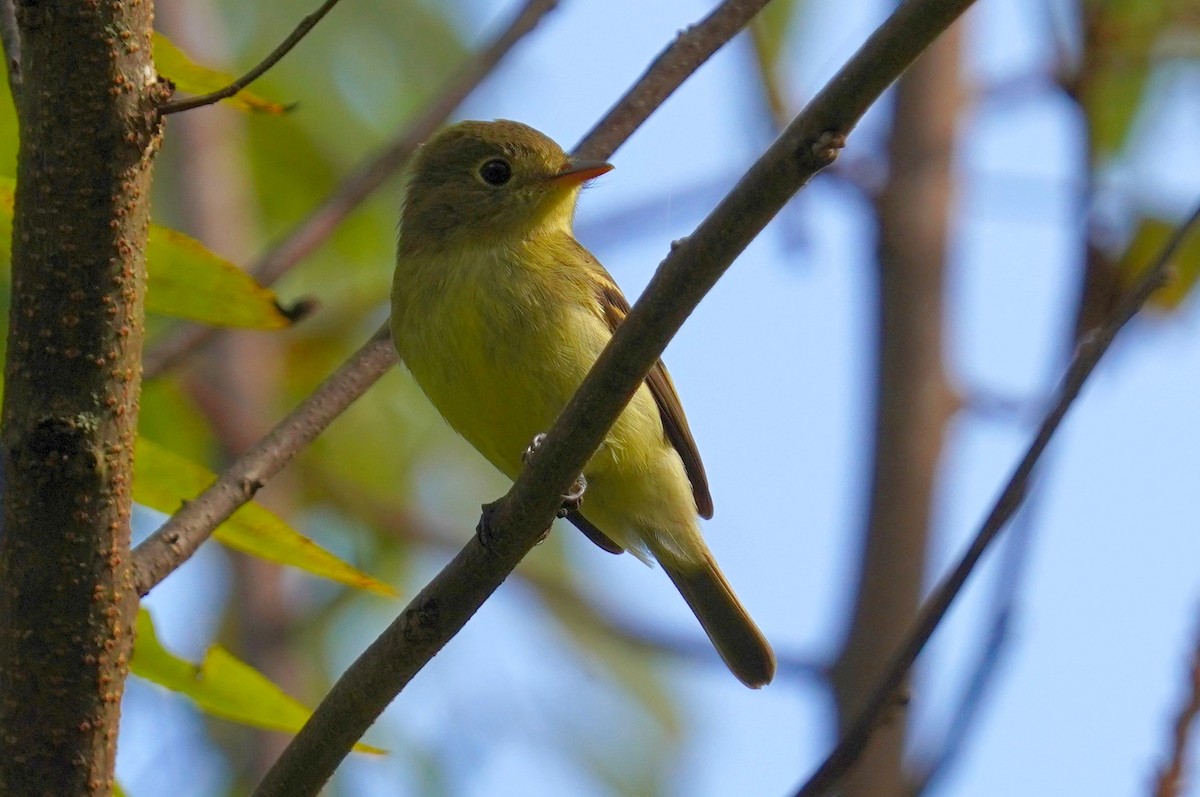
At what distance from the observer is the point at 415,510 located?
7355 millimetres

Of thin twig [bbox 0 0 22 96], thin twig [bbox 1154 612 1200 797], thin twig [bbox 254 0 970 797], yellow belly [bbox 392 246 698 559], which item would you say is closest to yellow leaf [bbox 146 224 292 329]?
thin twig [bbox 0 0 22 96]

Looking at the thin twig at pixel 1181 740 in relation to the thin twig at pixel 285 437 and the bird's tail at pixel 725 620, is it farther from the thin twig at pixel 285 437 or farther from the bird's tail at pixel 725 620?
the bird's tail at pixel 725 620

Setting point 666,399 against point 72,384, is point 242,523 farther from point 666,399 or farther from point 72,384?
point 666,399

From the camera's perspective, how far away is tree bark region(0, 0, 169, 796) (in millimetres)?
2473

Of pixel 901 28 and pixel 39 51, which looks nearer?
pixel 901 28

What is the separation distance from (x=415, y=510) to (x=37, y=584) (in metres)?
4.76

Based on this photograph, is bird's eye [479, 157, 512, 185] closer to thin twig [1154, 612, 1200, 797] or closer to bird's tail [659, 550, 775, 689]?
bird's tail [659, 550, 775, 689]

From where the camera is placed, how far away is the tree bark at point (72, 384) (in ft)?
8.11

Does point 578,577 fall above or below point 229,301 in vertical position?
above

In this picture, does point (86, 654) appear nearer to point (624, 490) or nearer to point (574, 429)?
point (574, 429)

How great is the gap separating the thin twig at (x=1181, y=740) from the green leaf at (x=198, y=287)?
1.95 m

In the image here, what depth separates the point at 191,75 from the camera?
10.5 feet

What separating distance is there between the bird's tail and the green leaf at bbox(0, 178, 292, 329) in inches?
91.2

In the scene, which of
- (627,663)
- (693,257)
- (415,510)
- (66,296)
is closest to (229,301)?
(66,296)
